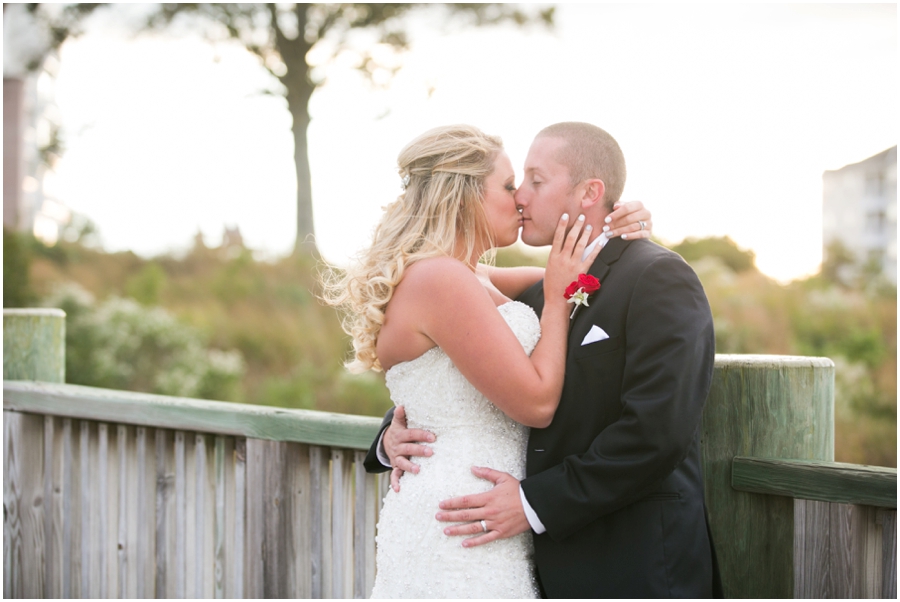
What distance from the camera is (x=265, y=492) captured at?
299cm

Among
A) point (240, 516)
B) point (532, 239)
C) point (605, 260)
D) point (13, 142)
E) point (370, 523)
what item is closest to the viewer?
point (605, 260)

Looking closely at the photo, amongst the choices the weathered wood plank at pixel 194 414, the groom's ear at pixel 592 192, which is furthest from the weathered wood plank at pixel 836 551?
the weathered wood plank at pixel 194 414

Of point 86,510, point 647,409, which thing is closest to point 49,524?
point 86,510

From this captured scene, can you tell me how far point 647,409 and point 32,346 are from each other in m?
3.37

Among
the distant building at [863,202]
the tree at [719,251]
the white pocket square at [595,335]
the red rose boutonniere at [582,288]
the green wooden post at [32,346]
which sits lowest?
the green wooden post at [32,346]

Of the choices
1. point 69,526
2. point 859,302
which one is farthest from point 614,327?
point 859,302

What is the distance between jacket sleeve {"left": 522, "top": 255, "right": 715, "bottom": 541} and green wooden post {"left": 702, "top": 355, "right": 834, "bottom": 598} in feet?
0.72

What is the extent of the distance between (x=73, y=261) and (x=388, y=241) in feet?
32.9

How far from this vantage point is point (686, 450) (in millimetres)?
1951

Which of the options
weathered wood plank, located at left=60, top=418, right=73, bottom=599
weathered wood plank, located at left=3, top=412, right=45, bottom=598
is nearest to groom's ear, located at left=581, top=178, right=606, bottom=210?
weathered wood plank, located at left=60, top=418, right=73, bottom=599

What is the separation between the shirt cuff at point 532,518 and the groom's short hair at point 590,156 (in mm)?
981

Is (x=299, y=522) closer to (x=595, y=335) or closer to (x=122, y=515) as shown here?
(x=122, y=515)

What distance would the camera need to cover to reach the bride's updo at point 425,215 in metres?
2.44

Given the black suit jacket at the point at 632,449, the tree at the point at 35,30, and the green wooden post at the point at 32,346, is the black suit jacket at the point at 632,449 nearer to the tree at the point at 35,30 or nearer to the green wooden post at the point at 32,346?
the green wooden post at the point at 32,346
